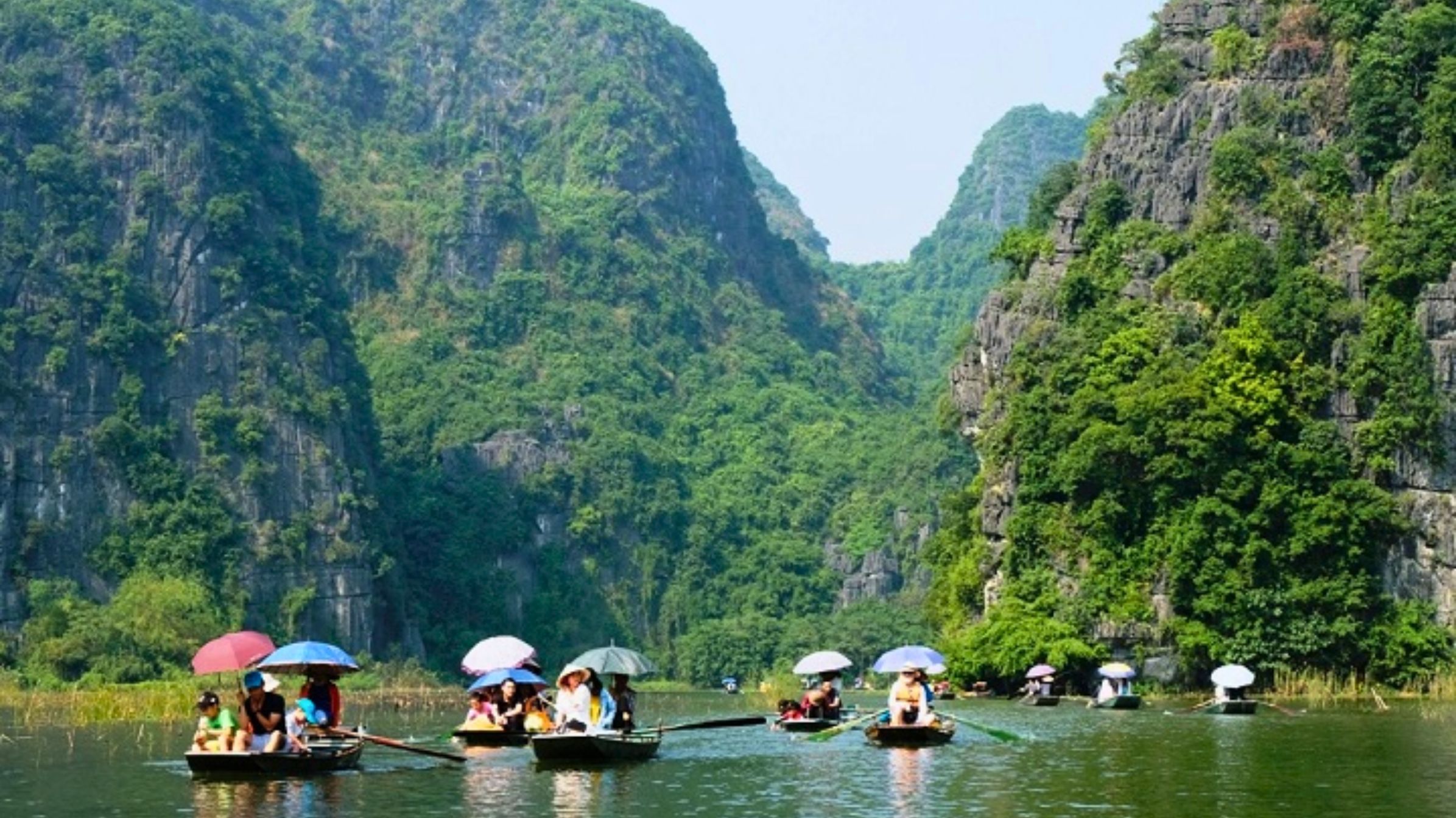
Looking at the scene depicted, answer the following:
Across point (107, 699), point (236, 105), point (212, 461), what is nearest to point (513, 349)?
point (236, 105)

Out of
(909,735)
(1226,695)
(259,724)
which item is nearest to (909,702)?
(909,735)

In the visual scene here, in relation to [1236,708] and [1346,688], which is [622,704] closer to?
[1236,708]

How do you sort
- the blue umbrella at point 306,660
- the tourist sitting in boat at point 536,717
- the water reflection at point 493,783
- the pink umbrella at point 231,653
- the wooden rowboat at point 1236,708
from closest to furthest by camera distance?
the water reflection at point 493,783
the pink umbrella at point 231,653
the blue umbrella at point 306,660
the tourist sitting in boat at point 536,717
the wooden rowboat at point 1236,708

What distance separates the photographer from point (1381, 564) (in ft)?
247

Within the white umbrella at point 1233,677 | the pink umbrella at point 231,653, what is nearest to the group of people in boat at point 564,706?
the pink umbrella at point 231,653

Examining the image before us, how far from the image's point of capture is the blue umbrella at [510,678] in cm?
4759

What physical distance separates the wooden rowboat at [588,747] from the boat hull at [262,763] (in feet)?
10.9

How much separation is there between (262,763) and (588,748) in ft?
18.8

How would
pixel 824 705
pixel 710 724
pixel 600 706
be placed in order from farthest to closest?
pixel 824 705 < pixel 710 724 < pixel 600 706

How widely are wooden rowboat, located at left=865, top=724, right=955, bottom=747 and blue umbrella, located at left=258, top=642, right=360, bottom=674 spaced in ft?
32.3

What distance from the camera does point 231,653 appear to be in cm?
3919

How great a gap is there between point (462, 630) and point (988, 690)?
58.8 meters

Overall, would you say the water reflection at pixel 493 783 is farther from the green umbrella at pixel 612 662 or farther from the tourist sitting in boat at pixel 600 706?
the green umbrella at pixel 612 662

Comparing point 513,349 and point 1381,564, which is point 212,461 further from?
point 1381,564
